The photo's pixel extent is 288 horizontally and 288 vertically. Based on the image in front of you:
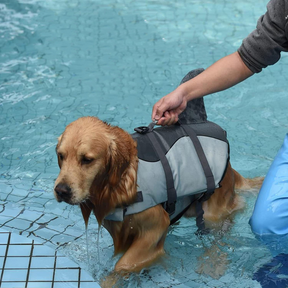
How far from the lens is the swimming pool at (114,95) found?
402cm

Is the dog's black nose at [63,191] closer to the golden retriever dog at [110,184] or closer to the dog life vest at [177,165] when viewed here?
the golden retriever dog at [110,184]

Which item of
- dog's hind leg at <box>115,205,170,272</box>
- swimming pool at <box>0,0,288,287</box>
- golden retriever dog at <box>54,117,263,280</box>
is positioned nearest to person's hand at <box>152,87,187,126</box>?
golden retriever dog at <box>54,117,263,280</box>

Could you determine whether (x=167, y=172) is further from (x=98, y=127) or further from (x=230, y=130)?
(x=230, y=130)

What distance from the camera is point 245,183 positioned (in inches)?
167

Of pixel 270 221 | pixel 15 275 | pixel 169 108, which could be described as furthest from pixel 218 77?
pixel 15 275

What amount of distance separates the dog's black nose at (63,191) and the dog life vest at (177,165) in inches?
15.7

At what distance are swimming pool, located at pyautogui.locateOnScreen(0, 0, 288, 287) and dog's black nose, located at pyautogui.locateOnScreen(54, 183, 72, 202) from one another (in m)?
0.98

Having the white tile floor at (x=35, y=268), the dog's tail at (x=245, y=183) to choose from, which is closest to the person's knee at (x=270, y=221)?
the dog's tail at (x=245, y=183)

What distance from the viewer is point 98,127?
3.06 meters

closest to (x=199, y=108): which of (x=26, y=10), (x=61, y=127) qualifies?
(x=61, y=127)

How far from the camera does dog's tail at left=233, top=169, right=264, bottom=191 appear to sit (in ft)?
13.7

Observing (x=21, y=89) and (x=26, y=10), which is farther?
(x=26, y=10)

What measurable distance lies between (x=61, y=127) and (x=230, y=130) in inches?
72.0

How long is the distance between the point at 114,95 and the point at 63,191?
3364 millimetres
